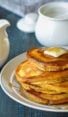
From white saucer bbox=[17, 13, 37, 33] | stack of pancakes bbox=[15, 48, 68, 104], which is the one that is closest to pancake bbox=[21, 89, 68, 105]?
stack of pancakes bbox=[15, 48, 68, 104]

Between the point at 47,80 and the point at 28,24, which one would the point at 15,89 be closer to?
the point at 47,80

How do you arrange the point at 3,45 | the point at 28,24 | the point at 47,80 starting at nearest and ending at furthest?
the point at 47,80
the point at 3,45
the point at 28,24

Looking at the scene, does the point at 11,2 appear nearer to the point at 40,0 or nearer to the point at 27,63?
the point at 40,0

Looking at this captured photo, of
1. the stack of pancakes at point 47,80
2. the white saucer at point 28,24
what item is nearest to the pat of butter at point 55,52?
the stack of pancakes at point 47,80

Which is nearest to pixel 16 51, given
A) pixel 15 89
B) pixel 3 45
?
pixel 3 45

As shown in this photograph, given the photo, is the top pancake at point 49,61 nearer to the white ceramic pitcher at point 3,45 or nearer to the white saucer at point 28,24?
the white ceramic pitcher at point 3,45

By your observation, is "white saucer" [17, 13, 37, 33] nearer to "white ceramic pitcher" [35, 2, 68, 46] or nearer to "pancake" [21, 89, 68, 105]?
"white ceramic pitcher" [35, 2, 68, 46]
